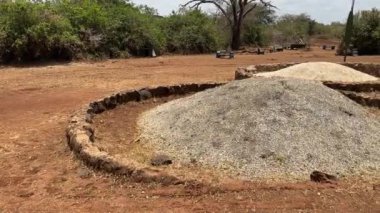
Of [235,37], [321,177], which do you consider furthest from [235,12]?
[321,177]

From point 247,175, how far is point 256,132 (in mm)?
766

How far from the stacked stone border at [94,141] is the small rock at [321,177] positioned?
1.15 metres

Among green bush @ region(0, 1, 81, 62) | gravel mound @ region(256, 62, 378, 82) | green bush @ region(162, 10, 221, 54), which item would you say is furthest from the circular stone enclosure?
green bush @ region(162, 10, 221, 54)

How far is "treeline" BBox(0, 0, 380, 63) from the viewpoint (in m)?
13.8

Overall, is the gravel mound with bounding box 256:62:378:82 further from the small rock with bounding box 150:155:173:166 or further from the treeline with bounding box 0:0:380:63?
the treeline with bounding box 0:0:380:63

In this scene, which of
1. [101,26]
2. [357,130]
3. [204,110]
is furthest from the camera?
[101,26]

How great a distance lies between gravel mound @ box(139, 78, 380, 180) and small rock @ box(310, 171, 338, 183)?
15 centimetres

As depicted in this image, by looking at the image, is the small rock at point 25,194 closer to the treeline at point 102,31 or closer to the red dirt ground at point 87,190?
the red dirt ground at point 87,190

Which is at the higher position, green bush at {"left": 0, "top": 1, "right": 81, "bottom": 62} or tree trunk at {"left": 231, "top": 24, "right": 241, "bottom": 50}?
Result: green bush at {"left": 0, "top": 1, "right": 81, "bottom": 62}

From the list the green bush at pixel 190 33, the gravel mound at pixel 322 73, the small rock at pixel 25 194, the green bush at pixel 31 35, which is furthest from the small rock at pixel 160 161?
the green bush at pixel 190 33

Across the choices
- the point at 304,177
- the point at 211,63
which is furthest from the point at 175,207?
the point at 211,63

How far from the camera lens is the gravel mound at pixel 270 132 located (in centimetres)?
482

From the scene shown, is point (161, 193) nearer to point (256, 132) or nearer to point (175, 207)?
point (175, 207)

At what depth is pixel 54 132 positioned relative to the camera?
6.44 metres
